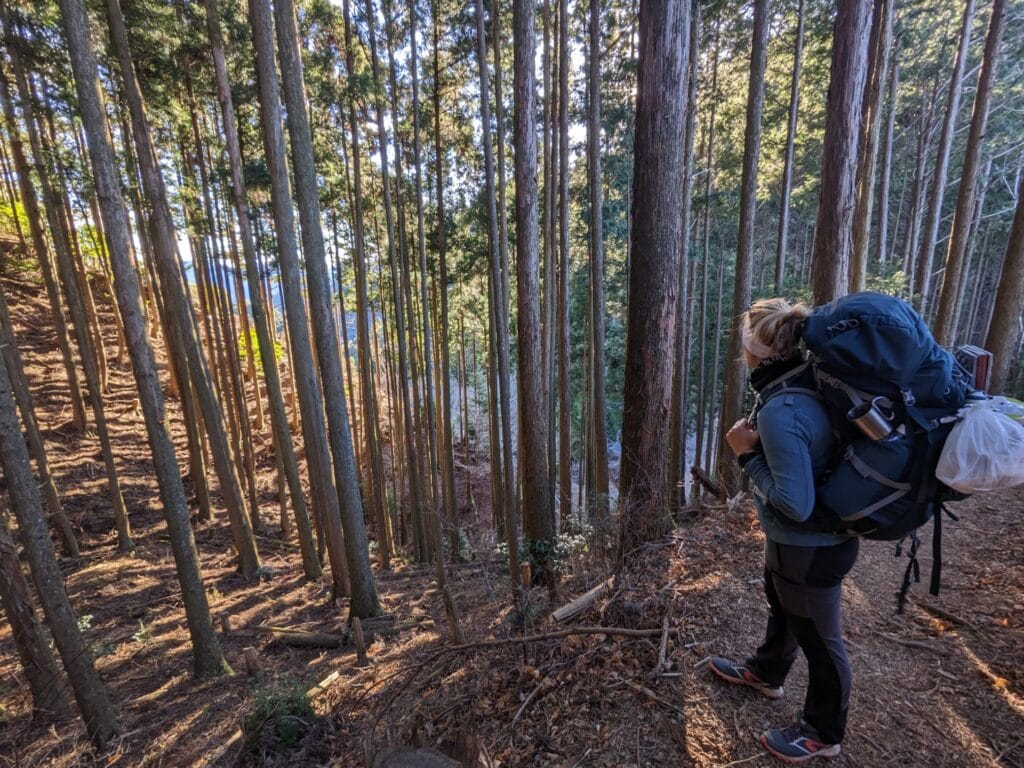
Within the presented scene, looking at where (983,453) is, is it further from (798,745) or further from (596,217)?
(596,217)

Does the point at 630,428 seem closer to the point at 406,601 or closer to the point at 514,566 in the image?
the point at 514,566

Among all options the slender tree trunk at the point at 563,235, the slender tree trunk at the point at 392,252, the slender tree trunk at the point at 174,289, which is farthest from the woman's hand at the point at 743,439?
the slender tree trunk at the point at 392,252

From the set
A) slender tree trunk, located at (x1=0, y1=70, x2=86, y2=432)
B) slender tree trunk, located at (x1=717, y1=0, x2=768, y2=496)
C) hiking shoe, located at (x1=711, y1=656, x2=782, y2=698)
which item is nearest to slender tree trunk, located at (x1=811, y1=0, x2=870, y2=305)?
slender tree trunk, located at (x1=717, y1=0, x2=768, y2=496)

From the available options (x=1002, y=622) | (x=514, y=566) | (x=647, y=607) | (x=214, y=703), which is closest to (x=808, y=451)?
(x=647, y=607)

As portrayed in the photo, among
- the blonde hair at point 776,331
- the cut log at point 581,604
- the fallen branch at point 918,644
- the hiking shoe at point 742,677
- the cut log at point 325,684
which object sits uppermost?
the blonde hair at point 776,331

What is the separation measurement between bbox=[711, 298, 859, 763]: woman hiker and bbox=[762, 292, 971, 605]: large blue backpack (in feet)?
0.37

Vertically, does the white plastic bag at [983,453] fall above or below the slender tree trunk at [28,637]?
above

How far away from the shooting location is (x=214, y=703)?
5.02 m

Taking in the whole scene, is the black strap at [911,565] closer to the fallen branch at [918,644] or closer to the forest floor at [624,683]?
the forest floor at [624,683]

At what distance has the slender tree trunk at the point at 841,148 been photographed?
425 cm

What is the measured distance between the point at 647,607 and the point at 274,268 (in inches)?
442

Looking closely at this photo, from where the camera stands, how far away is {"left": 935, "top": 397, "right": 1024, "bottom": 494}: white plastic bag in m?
1.24

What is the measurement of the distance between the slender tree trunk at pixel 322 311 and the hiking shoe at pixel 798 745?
547 centimetres

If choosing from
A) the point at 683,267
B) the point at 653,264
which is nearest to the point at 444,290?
the point at 683,267
